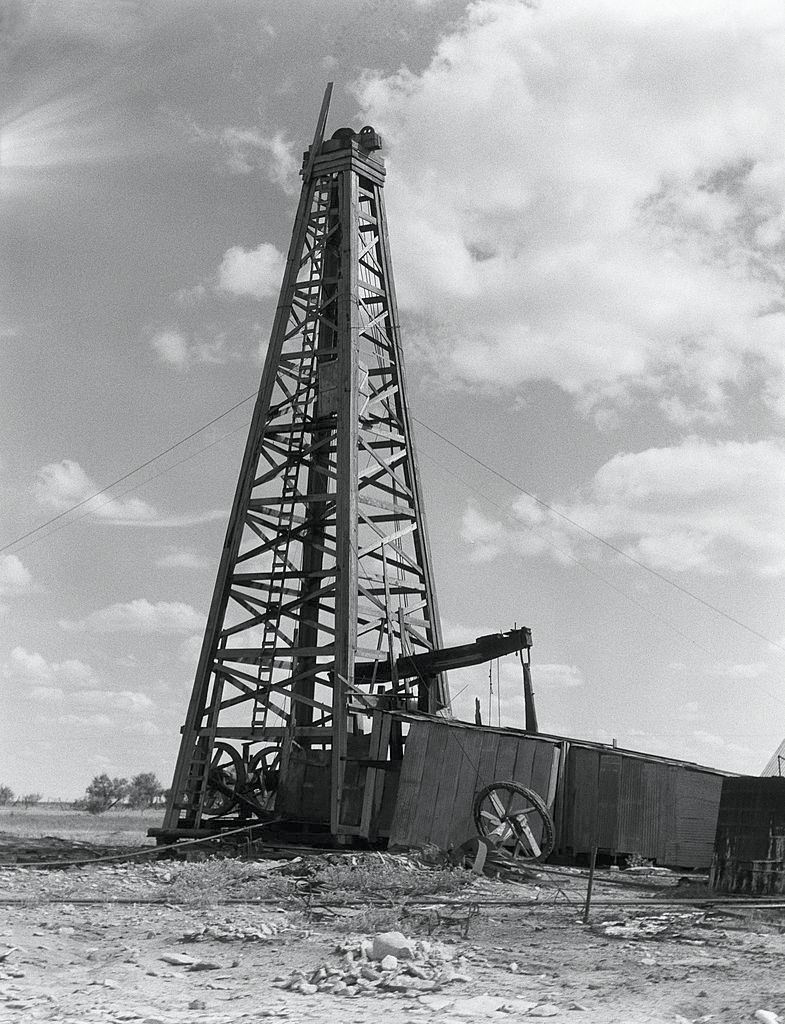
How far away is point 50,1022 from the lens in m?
9.12

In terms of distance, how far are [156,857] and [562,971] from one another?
45.8 ft

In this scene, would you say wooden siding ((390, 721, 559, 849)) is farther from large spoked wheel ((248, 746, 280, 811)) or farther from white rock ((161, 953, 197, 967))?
white rock ((161, 953, 197, 967))

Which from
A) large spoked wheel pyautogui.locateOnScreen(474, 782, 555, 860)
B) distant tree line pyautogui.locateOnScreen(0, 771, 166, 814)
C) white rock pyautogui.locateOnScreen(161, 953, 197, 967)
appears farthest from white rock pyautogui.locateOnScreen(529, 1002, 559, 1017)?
distant tree line pyautogui.locateOnScreen(0, 771, 166, 814)

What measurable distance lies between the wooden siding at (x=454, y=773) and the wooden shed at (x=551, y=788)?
0.06 ft

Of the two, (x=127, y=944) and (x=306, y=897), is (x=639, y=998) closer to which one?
(x=127, y=944)

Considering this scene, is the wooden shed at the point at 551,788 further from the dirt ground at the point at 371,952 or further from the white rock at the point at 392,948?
the white rock at the point at 392,948

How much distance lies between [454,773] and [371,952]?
10.7m

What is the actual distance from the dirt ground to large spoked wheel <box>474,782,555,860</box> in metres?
2.41

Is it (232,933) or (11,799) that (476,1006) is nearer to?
(232,933)

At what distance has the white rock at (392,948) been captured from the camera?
1106 centimetres

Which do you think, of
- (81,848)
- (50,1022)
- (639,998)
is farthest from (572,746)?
(50,1022)

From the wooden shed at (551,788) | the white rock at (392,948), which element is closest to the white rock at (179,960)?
the white rock at (392,948)

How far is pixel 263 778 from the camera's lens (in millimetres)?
25469

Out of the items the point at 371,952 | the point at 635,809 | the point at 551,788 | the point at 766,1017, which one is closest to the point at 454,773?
the point at 551,788
